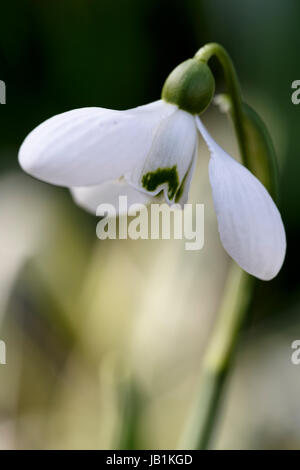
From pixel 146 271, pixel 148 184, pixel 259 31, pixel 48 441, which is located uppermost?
pixel 259 31

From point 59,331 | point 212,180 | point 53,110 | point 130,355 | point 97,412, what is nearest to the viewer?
point 212,180

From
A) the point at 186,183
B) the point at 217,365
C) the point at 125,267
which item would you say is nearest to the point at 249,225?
the point at 186,183

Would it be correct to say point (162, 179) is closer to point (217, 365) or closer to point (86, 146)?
point (86, 146)

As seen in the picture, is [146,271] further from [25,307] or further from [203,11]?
[203,11]

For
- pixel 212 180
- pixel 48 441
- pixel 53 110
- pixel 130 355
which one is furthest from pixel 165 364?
pixel 212 180

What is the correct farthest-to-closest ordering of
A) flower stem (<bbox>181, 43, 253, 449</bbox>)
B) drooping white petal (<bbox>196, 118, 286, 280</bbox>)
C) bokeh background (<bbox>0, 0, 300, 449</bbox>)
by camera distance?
bokeh background (<bbox>0, 0, 300, 449</bbox>), flower stem (<bbox>181, 43, 253, 449</bbox>), drooping white petal (<bbox>196, 118, 286, 280</bbox>)

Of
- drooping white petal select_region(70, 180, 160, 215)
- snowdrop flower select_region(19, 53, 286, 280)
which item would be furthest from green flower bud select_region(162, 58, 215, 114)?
drooping white petal select_region(70, 180, 160, 215)

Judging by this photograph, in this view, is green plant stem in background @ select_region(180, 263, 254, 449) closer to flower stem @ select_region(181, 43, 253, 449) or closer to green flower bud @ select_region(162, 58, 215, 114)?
flower stem @ select_region(181, 43, 253, 449)
